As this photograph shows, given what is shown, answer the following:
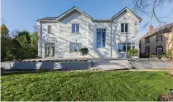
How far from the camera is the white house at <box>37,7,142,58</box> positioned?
29.9 meters

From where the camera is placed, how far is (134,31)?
30.0 m

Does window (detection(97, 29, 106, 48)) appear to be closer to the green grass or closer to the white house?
the white house

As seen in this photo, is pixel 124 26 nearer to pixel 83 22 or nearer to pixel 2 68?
pixel 83 22

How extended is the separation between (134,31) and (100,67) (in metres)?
13.4

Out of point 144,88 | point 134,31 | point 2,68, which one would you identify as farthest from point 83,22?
point 144,88

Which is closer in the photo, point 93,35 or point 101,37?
point 93,35

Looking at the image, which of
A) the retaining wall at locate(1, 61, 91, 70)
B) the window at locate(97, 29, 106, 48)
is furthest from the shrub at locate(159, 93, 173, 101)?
the window at locate(97, 29, 106, 48)

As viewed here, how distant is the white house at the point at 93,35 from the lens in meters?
29.9

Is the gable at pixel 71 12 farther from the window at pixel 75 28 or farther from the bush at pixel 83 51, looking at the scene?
the bush at pixel 83 51

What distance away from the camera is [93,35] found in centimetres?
2984

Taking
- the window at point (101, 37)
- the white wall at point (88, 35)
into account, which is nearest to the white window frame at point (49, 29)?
the white wall at point (88, 35)

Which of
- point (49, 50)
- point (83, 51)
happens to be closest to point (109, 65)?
point (83, 51)

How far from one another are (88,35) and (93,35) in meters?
0.84

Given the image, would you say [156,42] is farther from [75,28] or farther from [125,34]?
[75,28]
